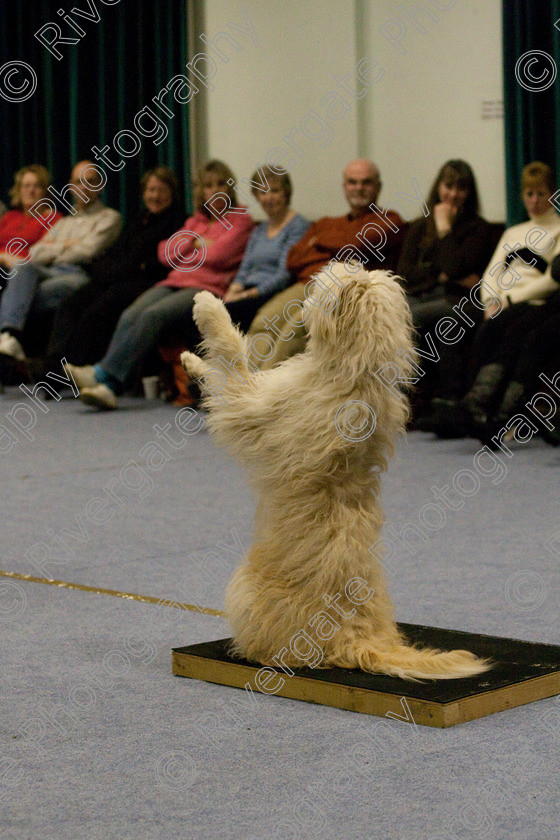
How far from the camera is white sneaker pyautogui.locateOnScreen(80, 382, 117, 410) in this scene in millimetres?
5613

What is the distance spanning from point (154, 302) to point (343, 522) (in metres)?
3.97

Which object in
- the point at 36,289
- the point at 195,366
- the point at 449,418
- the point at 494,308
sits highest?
the point at 195,366

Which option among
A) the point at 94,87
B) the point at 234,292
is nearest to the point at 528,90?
the point at 234,292

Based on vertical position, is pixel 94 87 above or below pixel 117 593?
above

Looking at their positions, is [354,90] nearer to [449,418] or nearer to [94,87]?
[94,87]

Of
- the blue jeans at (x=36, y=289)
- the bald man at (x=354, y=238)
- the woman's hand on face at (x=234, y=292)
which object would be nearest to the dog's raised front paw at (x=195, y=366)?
the bald man at (x=354, y=238)

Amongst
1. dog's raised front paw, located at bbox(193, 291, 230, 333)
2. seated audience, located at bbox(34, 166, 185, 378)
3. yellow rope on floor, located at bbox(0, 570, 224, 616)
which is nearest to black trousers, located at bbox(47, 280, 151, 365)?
seated audience, located at bbox(34, 166, 185, 378)

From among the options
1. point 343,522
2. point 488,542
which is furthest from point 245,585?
point 488,542

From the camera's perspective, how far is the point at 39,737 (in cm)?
172

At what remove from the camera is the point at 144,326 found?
554 cm

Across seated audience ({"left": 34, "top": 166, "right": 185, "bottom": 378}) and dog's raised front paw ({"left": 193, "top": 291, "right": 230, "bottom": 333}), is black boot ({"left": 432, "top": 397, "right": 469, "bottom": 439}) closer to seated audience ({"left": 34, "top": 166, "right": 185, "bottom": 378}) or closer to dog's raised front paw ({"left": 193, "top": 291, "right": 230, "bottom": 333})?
seated audience ({"left": 34, "top": 166, "right": 185, "bottom": 378})

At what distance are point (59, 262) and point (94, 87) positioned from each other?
1.39 m

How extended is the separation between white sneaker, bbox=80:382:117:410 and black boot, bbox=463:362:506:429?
2.02m

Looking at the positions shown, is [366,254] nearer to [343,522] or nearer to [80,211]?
[80,211]
